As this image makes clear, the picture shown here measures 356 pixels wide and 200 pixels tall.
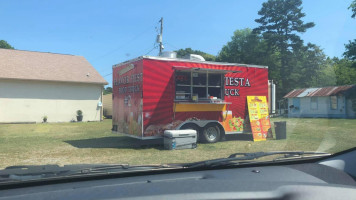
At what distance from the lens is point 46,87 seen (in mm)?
21391

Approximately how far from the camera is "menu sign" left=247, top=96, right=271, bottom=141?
11135mm

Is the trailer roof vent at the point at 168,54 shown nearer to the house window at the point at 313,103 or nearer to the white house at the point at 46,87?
the house window at the point at 313,103

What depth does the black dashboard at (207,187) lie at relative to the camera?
203cm

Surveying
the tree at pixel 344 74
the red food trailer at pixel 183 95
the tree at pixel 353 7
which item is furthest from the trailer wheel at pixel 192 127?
the tree at pixel 353 7

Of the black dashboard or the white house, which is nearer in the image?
the black dashboard

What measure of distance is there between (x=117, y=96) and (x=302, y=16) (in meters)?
7.80

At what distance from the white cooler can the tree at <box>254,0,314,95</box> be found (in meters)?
4.03

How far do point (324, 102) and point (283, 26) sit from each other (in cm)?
230

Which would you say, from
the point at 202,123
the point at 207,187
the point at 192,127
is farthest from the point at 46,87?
the point at 207,187

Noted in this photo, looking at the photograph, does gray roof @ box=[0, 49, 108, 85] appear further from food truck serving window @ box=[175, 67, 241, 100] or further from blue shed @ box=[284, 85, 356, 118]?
blue shed @ box=[284, 85, 356, 118]

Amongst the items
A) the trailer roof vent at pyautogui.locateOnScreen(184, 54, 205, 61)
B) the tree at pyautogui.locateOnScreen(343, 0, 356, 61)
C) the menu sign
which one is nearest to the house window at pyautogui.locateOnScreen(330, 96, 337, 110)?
the tree at pyautogui.locateOnScreen(343, 0, 356, 61)

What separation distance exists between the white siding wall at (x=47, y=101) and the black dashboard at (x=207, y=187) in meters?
20.4

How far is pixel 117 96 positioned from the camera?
11555 millimetres

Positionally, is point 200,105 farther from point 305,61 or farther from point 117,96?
point 305,61
